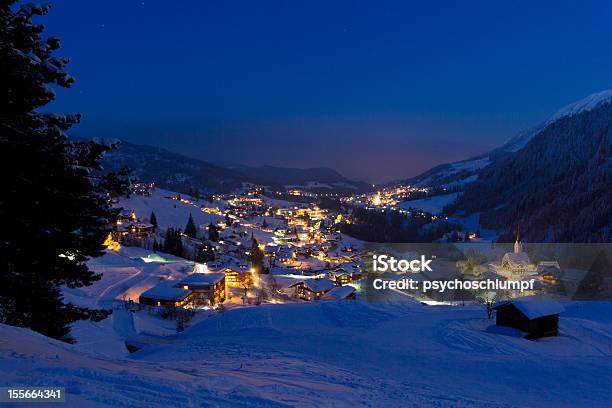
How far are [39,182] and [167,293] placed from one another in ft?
112

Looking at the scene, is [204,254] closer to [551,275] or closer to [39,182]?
[551,275]

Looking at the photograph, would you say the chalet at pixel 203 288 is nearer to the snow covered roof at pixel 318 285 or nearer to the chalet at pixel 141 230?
the snow covered roof at pixel 318 285

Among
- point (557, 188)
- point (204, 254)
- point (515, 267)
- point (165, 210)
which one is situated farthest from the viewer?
point (557, 188)

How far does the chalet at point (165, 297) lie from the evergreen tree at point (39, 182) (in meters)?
30.7

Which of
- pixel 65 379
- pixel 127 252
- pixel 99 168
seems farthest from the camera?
pixel 127 252

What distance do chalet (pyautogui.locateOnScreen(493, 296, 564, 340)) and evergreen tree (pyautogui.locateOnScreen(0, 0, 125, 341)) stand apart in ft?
58.9

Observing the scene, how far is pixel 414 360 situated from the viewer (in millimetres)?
12523

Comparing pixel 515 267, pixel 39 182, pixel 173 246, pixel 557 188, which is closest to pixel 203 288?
pixel 173 246

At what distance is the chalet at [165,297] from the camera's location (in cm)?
3756

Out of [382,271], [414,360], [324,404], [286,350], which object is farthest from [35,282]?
[382,271]

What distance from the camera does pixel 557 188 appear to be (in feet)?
400

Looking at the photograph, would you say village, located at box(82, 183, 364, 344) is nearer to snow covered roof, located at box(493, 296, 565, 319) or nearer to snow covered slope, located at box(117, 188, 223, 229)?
snow covered slope, located at box(117, 188, 223, 229)

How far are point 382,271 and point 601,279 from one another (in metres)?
20.3

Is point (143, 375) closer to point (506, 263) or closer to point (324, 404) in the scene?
point (324, 404)
